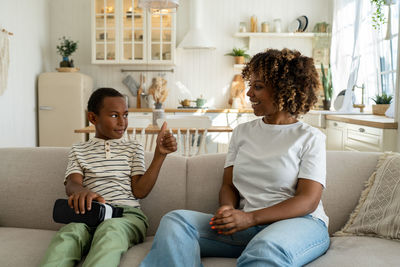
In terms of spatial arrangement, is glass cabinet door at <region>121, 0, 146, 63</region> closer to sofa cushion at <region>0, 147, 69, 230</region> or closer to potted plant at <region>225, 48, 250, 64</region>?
potted plant at <region>225, 48, 250, 64</region>

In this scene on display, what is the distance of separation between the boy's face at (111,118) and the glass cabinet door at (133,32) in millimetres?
3993

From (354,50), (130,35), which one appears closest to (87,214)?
(354,50)

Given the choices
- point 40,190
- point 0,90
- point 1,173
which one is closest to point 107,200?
point 40,190

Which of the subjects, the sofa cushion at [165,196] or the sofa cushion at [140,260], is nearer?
the sofa cushion at [140,260]

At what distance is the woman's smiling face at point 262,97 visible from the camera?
1.58 m

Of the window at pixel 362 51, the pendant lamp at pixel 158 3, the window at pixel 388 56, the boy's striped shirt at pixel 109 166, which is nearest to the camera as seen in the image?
the boy's striped shirt at pixel 109 166

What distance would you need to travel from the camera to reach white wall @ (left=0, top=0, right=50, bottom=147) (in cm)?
464

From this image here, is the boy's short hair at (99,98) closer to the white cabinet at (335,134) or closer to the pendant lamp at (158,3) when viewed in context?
the pendant lamp at (158,3)

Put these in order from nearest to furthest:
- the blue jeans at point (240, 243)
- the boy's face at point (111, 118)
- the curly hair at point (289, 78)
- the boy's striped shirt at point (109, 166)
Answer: the blue jeans at point (240, 243), the curly hair at point (289, 78), the boy's striped shirt at point (109, 166), the boy's face at point (111, 118)

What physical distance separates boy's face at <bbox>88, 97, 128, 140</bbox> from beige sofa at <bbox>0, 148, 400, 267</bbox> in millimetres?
212

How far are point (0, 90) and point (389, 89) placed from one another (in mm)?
4154

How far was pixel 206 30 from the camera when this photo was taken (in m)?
5.95

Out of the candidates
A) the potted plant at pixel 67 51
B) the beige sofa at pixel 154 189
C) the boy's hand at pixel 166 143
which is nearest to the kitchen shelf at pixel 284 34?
the potted plant at pixel 67 51

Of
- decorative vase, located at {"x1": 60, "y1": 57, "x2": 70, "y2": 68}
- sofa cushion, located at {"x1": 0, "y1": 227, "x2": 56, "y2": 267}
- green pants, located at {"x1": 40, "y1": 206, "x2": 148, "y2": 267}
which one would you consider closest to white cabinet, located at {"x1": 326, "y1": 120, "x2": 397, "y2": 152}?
green pants, located at {"x1": 40, "y1": 206, "x2": 148, "y2": 267}
